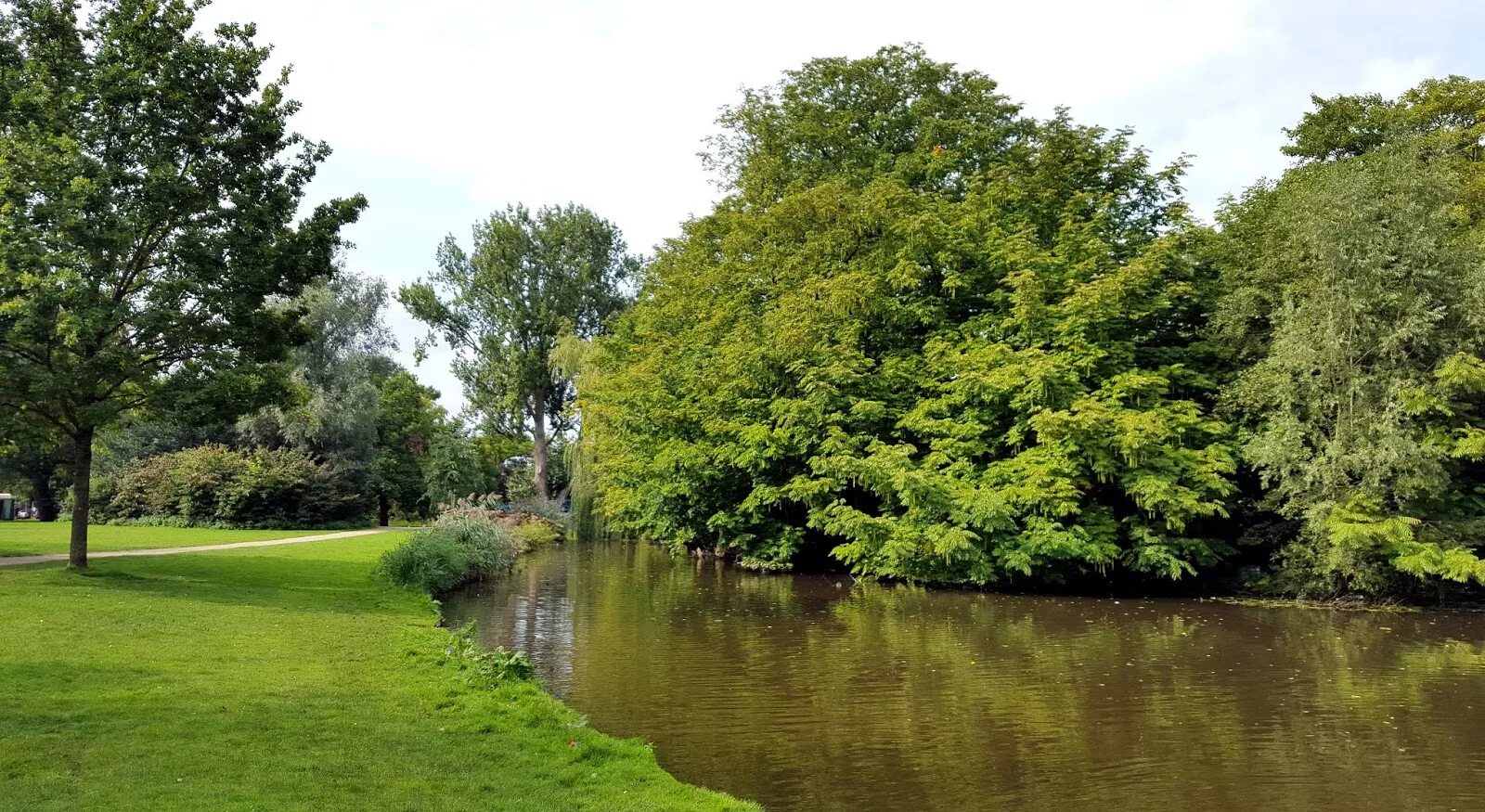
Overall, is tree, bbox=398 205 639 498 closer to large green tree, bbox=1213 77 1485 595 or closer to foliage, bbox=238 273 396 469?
foliage, bbox=238 273 396 469

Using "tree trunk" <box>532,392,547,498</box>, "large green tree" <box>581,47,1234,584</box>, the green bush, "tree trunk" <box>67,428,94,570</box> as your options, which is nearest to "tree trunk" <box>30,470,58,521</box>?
"tree trunk" <box>532,392,547,498</box>

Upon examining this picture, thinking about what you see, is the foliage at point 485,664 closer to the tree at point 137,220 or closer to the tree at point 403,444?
the tree at point 137,220

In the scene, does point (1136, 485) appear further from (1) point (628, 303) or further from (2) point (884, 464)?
(1) point (628, 303)

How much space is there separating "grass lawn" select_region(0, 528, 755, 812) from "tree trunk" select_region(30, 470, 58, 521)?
1375 inches

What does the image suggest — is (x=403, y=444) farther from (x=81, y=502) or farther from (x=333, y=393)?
(x=81, y=502)

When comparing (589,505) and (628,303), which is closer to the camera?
(589,505)

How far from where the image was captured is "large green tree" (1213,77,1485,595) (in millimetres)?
18500

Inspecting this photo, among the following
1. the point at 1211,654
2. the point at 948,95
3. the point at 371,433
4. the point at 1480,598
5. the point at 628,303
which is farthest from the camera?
the point at 628,303

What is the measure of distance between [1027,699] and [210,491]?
3431 centimetres

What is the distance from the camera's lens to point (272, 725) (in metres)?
7.59

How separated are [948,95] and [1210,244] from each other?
10.8 m

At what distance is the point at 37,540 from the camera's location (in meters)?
24.2

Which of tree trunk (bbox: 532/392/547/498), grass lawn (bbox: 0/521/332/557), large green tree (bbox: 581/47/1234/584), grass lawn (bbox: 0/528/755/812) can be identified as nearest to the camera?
grass lawn (bbox: 0/528/755/812)

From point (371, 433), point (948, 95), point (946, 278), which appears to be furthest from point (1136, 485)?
point (371, 433)
